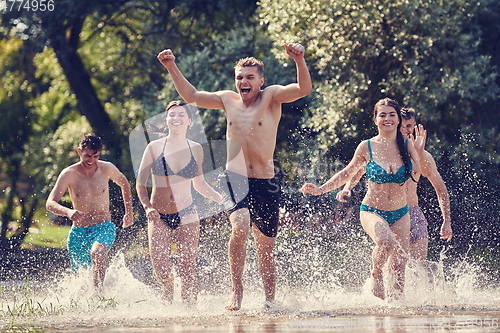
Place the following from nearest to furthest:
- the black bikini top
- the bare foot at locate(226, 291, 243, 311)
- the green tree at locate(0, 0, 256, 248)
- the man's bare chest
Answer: the bare foot at locate(226, 291, 243, 311) → the black bikini top → the man's bare chest → the green tree at locate(0, 0, 256, 248)

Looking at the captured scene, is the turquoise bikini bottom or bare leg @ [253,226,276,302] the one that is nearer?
bare leg @ [253,226,276,302]

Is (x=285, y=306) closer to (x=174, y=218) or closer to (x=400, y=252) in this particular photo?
(x=400, y=252)

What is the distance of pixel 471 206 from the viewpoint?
554 inches

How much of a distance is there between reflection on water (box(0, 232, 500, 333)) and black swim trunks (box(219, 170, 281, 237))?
2.25 ft

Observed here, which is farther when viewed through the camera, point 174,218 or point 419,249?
point 419,249

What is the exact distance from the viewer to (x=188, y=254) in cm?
807

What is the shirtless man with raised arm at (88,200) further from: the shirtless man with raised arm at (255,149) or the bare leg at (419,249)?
the bare leg at (419,249)

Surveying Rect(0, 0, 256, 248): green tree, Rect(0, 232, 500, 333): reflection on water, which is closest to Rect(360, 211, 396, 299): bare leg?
Rect(0, 232, 500, 333): reflection on water

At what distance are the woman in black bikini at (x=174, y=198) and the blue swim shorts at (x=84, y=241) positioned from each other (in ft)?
2.80

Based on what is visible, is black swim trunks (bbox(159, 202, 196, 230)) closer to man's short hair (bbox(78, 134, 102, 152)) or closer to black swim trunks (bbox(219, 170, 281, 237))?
black swim trunks (bbox(219, 170, 281, 237))

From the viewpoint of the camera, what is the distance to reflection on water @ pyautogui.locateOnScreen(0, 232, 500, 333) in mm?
6387

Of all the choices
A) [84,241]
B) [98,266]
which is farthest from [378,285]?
[84,241]

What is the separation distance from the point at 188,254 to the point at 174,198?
1.59ft

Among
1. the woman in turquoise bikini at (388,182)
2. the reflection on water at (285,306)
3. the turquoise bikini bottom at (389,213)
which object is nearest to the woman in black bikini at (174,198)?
the reflection on water at (285,306)
